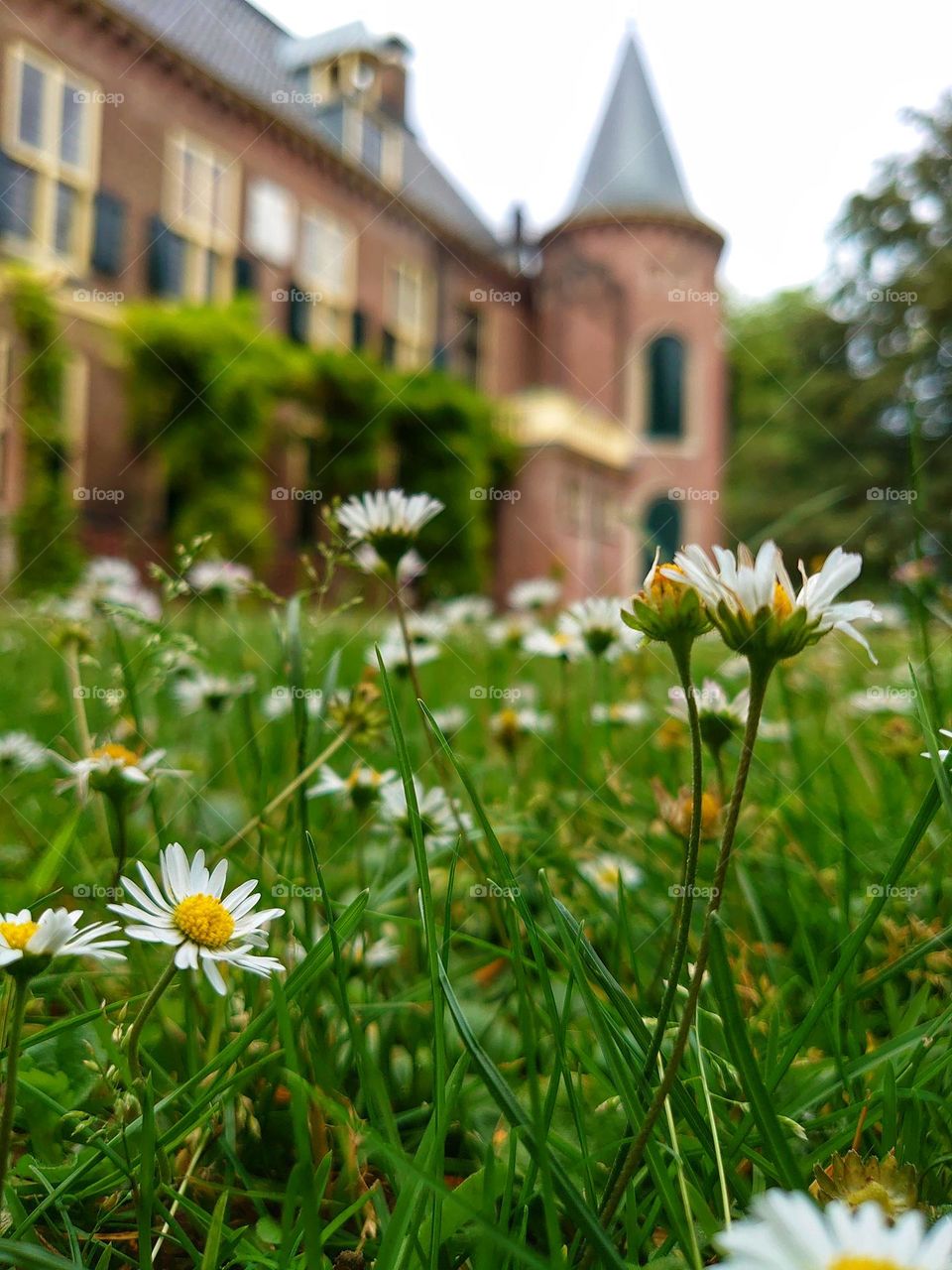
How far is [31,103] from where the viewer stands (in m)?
5.89

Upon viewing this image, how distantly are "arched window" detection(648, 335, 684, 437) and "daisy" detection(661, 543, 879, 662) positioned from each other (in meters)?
12.8

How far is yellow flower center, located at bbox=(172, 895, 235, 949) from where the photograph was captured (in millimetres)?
377

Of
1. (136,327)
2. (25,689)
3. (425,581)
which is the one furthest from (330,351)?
(25,689)

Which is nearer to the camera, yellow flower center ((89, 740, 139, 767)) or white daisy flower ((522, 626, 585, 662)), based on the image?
yellow flower center ((89, 740, 139, 767))

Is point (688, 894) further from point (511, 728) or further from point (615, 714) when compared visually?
point (615, 714)

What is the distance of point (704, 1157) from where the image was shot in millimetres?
395

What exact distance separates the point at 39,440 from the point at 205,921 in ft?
20.5

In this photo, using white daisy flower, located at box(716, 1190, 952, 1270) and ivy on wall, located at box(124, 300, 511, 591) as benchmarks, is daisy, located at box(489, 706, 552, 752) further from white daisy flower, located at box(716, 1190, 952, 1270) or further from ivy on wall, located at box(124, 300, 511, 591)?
ivy on wall, located at box(124, 300, 511, 591)

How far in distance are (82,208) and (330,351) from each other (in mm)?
2280

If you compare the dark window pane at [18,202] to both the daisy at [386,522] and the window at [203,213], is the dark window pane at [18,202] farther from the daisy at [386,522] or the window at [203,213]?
the daisy at [386,522]

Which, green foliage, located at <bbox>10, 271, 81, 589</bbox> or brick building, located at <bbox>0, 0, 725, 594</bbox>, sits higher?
brick building, located at <bbox>0, 0, 725, 594</bbox>

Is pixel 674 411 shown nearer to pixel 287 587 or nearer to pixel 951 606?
pixel 287 587

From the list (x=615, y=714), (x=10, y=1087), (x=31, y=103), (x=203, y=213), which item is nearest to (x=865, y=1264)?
(x=10, y=1087)

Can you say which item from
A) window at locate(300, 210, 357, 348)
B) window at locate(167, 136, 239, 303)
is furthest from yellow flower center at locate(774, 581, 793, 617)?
window at locate(300, 210, 357, 348)
